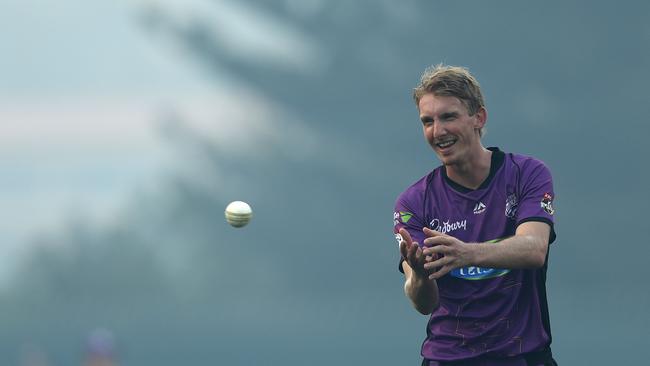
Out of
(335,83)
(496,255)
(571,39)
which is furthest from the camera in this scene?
(335,83)

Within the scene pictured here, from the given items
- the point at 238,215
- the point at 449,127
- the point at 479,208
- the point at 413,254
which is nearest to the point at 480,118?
the point at 449,127

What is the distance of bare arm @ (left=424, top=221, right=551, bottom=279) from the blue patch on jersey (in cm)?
28

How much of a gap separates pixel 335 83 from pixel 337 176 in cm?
734

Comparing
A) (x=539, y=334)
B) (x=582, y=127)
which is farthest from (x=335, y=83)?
(x=539, y=334)

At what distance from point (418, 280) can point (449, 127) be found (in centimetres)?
94

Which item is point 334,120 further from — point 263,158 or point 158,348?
point 158,348

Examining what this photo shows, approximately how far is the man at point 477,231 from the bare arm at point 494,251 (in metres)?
0.03

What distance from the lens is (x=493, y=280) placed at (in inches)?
289

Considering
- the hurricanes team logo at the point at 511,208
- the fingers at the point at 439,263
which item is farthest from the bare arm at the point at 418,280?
the hurricanes team logo at the point at 511,208

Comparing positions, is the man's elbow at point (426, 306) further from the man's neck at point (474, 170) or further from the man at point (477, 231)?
the man's neck at point (474, 170)

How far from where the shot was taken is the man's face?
7.35 metres

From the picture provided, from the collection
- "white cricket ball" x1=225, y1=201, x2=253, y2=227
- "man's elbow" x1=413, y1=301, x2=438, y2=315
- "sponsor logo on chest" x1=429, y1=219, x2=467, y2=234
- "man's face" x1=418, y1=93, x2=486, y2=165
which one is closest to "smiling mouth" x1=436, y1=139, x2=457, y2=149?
"man's face" x1=418, y1=93, x2=486, y2=165

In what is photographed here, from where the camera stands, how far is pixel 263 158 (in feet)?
248

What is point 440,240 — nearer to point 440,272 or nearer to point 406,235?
point 440,272
